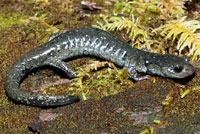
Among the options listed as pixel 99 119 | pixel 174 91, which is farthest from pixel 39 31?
pixel 174 91

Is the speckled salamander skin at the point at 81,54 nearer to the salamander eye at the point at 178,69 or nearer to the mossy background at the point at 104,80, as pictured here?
the salamander eye at the point at 178,69

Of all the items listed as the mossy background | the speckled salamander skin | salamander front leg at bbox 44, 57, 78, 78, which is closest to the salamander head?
the speckled salamander skin

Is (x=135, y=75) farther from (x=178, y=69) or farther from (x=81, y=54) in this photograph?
(x=81, y=54)

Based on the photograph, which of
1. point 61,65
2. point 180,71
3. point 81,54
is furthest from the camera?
point 81,54

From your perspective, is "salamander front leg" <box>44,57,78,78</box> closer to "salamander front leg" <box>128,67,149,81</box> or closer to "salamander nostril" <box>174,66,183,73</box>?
"salamander front leg" <box>128,67,149,81</box>

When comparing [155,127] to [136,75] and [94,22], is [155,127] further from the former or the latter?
[94,22]

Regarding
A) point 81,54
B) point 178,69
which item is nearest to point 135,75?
point 178,69
